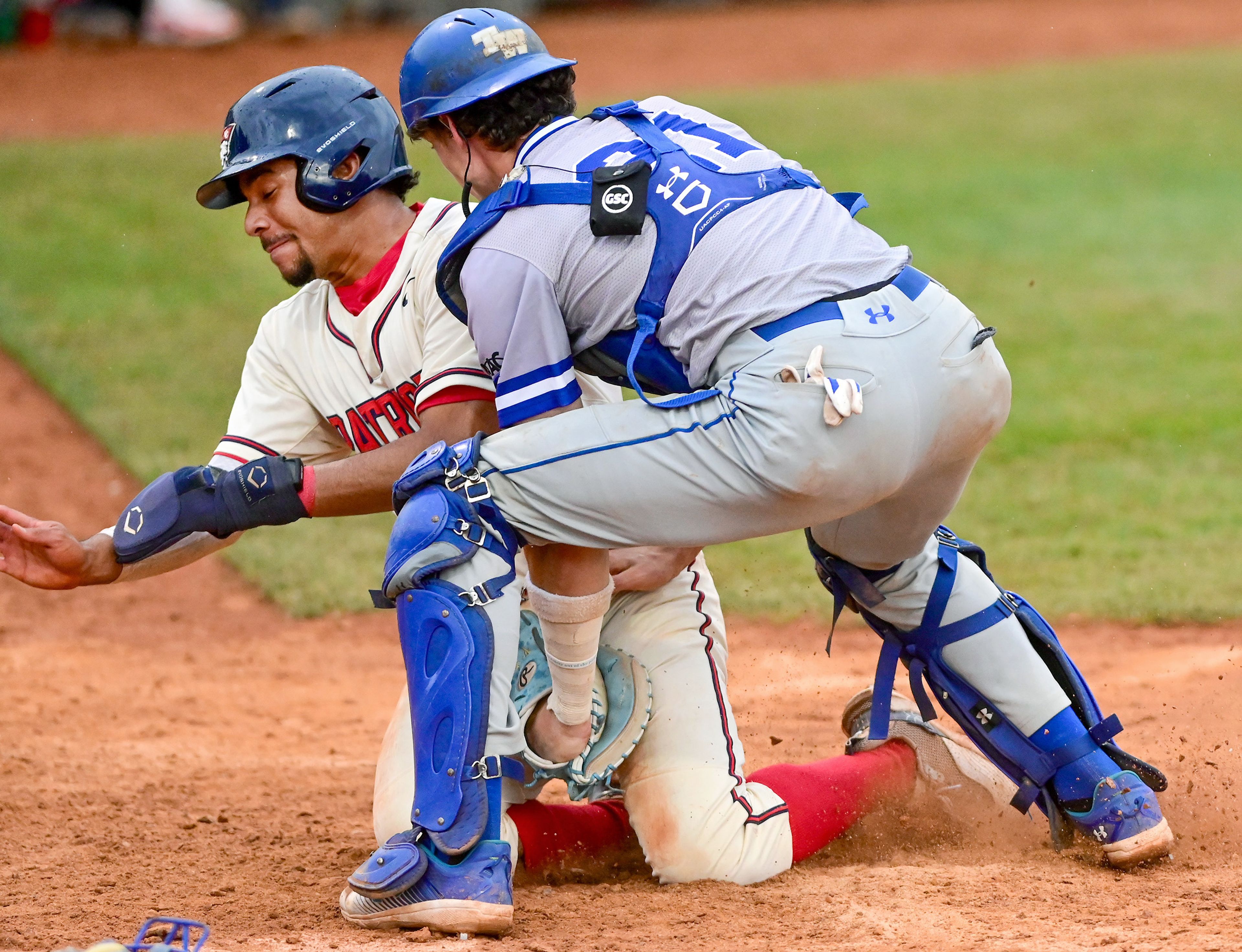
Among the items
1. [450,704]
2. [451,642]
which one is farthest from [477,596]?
[450,704]

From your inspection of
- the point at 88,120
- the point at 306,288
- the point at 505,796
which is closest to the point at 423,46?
the point at 306,288

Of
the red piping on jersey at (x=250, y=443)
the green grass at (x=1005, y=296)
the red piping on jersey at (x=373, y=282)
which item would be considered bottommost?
A: the green grass at (x=1005, y=296)

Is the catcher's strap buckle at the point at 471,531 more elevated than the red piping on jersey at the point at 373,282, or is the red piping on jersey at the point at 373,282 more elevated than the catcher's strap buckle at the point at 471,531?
the red piping on jersey at the point at 373,282

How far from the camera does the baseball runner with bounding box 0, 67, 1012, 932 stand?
→ 138 inches

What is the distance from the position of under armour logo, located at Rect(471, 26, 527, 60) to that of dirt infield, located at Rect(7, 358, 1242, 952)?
1.87 metres

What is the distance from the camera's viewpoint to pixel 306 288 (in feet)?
13.6

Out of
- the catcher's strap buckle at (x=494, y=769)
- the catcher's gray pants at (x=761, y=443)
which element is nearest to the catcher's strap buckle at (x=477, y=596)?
the catcher's gray pants at (x=761, y=443)

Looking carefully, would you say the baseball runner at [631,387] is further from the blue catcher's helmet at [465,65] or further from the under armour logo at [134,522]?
the under armour logo at [134,522]

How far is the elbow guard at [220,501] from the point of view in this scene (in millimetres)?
3387

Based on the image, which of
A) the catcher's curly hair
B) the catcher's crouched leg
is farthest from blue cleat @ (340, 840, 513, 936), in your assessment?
the catcher's curly hair

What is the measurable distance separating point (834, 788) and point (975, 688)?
1.40ft

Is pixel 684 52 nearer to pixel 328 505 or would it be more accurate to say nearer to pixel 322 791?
pixel 322 791

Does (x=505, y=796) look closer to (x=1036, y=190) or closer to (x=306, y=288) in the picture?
(x=306, y=288)

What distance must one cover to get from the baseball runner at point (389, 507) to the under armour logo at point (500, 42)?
61 cm
